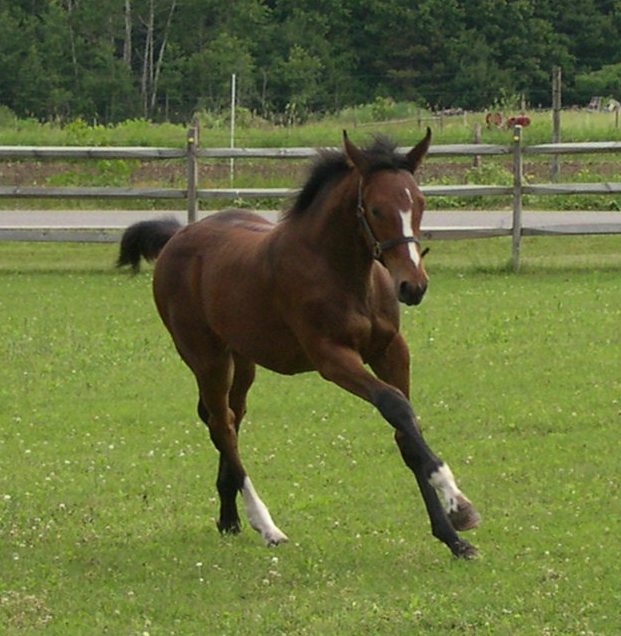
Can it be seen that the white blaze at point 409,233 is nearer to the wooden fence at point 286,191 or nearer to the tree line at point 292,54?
the wooden fence at point 286,191

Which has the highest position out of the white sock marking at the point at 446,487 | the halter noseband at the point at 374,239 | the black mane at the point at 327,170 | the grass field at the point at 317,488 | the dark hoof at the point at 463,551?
the black mane at the point at 327,170

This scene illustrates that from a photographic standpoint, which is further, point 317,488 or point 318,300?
point 317,488

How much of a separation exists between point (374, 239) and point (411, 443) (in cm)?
93

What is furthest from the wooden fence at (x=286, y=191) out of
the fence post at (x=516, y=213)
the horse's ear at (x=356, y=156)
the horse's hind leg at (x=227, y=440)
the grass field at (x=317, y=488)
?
the horse's ear at (x=356, y=156)

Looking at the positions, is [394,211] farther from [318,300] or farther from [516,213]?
[516,213]

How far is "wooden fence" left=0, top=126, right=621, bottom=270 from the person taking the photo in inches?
779

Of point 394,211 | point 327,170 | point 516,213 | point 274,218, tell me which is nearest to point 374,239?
point 394,211

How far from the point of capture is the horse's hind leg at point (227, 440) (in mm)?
8258

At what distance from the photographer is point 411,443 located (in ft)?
23.7

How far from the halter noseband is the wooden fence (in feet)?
38.4

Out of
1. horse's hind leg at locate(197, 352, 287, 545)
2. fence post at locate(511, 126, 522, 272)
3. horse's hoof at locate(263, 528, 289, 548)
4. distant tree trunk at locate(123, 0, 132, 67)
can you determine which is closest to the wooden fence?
fence post at locate(511, 126, 522, 272)

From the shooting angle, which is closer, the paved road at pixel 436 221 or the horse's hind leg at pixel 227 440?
the horse's hind leg at pixel 227 440

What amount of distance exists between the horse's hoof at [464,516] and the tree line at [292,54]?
139 feet

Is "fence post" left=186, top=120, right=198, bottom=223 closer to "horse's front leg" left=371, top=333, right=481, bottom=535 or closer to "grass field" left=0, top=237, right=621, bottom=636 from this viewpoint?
"grass field" left=0, top=237, right=621, bottom=636
